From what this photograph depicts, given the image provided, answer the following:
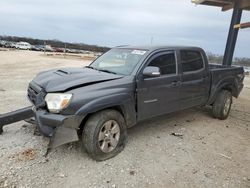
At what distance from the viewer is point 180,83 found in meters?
5.41

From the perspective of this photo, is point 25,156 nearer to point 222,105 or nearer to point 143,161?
point 143,161

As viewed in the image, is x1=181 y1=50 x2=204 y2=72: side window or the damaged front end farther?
x1=181 y1=50 x2=204 y2=72: side window

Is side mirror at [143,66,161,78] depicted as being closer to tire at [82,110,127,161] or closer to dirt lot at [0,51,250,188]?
tire at [82,110,127,161]

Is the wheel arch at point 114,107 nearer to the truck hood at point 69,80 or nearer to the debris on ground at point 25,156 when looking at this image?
the truck hood at point 69,80

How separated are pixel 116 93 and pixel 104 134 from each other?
0.67m

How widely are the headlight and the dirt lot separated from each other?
84 cm

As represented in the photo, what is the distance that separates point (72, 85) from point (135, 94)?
1.12m

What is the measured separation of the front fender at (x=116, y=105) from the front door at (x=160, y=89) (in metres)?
0.19

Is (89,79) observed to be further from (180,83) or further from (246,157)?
(246,157)

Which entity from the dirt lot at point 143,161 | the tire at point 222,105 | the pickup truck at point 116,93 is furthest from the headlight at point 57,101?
the tire at point 222,105

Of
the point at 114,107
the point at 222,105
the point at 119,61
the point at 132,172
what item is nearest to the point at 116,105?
the point at 114,107

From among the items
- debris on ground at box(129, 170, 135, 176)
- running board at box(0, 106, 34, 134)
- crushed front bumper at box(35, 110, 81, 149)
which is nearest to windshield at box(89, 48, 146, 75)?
crushed front bumper at box(35, 110, 81, 149)

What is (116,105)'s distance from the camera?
4.26 metres

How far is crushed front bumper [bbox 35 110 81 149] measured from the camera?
3736 millimetres
